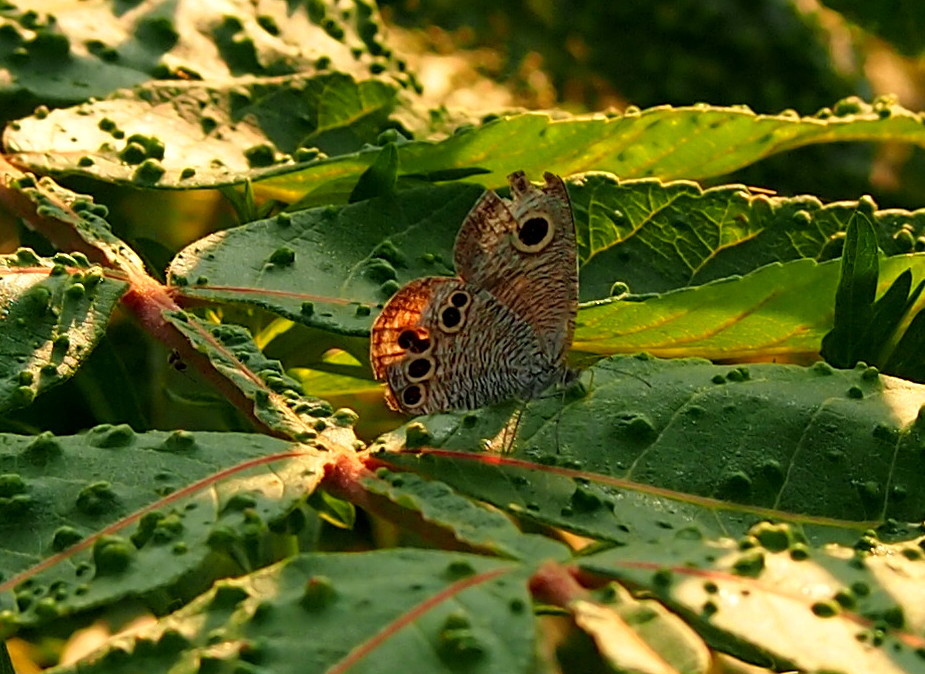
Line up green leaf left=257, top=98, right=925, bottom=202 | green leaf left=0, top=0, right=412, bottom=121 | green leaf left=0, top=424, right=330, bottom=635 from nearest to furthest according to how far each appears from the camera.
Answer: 1. green leaf left=0, top=424, right=330, bottom=635
2. green leaf left=257, top=98, right=925, bottom=202
3. green leaf left=0, top=0, right=412, bottom=121

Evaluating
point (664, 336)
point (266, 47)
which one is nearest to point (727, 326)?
point (664, 336)

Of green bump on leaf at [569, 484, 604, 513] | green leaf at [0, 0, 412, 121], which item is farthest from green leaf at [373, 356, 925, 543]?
green leaf at [0, 0, 412, 121]

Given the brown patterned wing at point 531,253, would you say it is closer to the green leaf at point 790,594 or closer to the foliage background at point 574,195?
the foliage background at point 574,195

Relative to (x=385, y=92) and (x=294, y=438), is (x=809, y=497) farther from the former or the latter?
(x=385, y=92)

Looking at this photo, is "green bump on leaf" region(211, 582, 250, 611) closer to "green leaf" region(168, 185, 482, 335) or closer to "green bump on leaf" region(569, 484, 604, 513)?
"green bump on leaf" region(569, 484, 604, 513)

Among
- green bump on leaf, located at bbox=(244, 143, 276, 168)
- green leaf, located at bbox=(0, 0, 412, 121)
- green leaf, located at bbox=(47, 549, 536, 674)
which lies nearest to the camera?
green leaf, located at bbox=(47, 549, 536, 674)

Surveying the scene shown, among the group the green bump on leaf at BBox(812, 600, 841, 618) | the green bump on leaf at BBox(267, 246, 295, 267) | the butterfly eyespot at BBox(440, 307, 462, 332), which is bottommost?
the green bump on leaf at BBox(812, 600, 841, 618)

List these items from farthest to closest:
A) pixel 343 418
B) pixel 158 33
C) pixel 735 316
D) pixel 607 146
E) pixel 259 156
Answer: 1. pixel 158 33
2. pixel 259 156
3. pixel 607 146
4. pixel 735 316
5. pixel 343 418

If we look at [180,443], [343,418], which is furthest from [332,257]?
[180,443]

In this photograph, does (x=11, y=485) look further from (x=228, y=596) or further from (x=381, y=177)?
(x=381, y=177)
